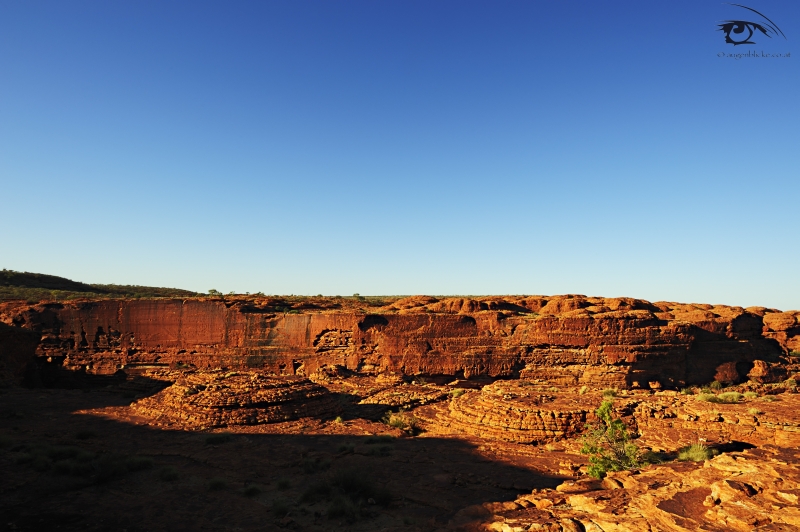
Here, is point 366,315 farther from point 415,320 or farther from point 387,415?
point 387,415

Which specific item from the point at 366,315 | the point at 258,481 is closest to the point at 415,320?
the point at 366,315

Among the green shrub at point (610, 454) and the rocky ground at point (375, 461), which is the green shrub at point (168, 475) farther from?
the green shrub at point (610, 454)

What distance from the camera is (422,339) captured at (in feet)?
69.4

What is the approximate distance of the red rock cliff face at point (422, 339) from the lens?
65.6 ft

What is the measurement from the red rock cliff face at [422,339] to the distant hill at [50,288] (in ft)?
39.8

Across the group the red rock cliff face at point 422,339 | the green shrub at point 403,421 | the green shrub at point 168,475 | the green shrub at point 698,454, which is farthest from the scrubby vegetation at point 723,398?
the green shrub at point 168,475

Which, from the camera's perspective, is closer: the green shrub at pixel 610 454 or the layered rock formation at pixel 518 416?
the green shrub at pixel 610 454

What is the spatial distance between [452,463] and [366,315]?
39.6 ft

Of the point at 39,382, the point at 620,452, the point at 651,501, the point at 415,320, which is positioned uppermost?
the point at 415,320

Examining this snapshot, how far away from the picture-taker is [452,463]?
1045 centimetres

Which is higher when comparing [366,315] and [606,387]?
[366,315]

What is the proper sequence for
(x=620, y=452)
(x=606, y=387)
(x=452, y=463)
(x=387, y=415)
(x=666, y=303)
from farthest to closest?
(x=666, y=303)
(x=606, y=387)
(x=387, y=415)
(x=452, y=463)
(x=620, y=452)

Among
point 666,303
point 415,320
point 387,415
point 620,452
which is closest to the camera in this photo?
point 620,452

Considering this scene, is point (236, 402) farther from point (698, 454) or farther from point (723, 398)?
point (723, 398)
